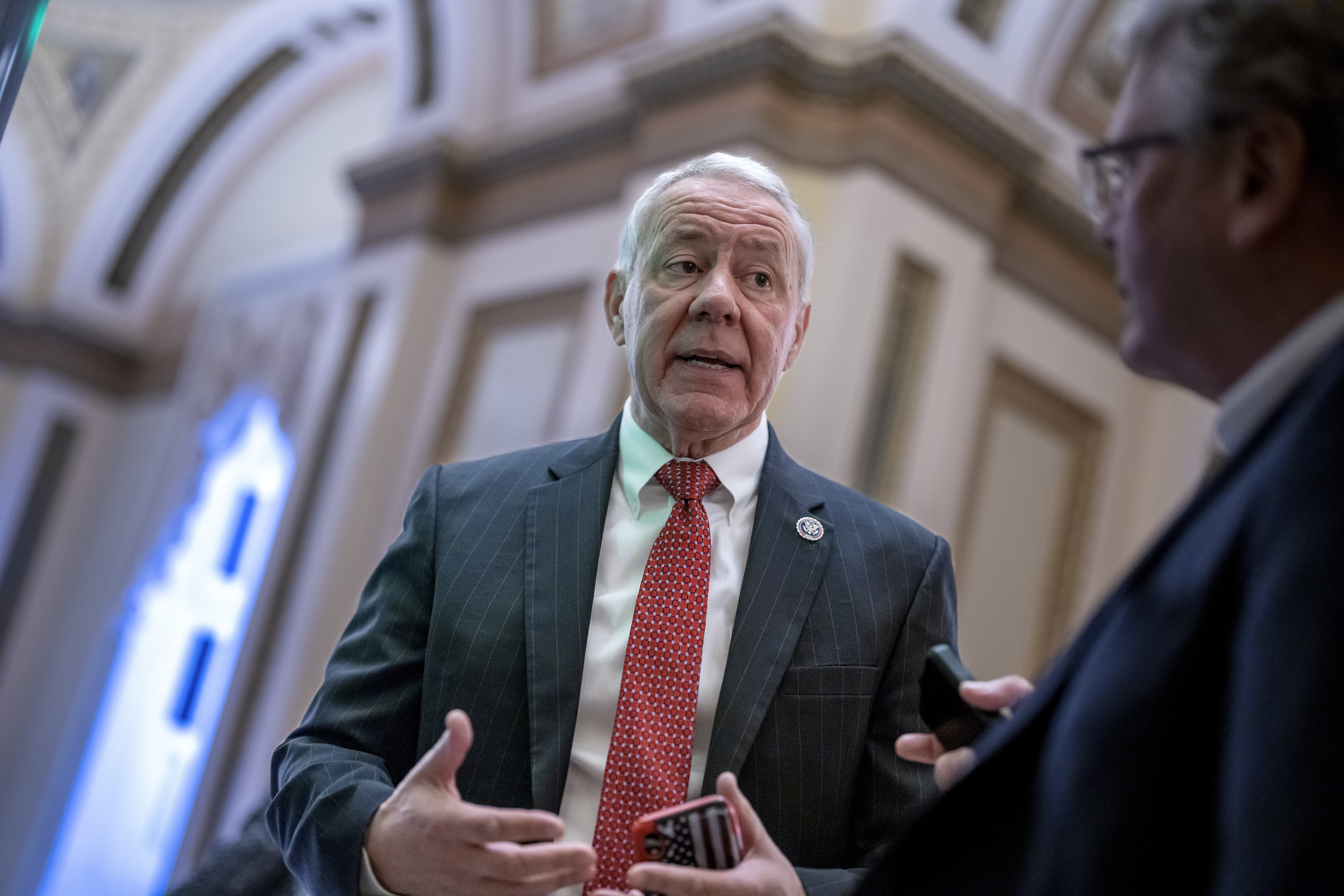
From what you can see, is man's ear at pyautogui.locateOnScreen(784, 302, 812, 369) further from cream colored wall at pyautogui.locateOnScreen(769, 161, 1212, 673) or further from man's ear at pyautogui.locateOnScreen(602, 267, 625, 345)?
cream colored wall at pyautogui.locateOnScreen(769, 161, 1212, 673)

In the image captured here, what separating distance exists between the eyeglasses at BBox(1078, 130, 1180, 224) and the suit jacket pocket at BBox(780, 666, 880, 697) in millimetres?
705

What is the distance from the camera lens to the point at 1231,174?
115cm

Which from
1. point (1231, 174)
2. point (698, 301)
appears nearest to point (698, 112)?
point (698, 301)

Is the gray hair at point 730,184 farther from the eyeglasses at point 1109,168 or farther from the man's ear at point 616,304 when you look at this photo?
the eyeglasses at point 1109,168

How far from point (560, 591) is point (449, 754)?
424mm

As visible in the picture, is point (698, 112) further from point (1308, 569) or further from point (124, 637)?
point (124, 637)

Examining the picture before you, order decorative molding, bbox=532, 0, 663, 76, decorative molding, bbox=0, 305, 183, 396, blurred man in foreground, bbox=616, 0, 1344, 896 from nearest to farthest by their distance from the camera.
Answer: blurred man in foreground, bbox=616, 0, 1344, 896 → decorative molding, bbox=532, 0, 663, 76 → decorative molding, bbox=0, 305, 183, 396

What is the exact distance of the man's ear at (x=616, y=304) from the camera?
84.3 inches

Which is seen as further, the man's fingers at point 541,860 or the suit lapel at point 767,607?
the suit lapel at point 767,607

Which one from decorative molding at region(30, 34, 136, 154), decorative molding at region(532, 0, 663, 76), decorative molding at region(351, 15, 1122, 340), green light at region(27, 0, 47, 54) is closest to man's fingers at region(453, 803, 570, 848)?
green light at region(27, 0, 47, 54)

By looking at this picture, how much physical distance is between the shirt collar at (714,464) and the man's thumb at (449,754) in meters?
0.59

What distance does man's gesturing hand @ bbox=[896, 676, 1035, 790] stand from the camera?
1444 mm

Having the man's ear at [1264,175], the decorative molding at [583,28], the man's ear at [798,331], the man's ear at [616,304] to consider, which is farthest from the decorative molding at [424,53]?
the man's ear at [1264,175]

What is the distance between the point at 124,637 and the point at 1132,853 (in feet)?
32.3
